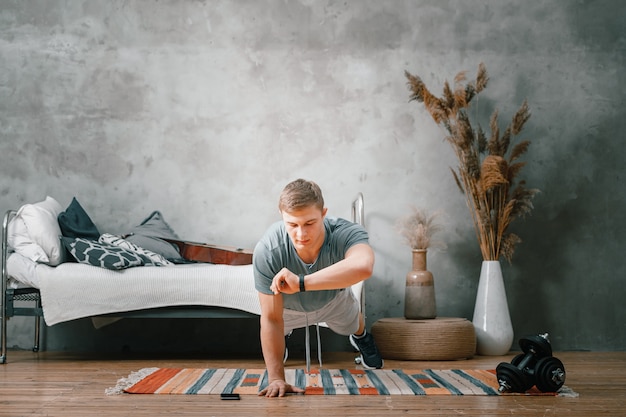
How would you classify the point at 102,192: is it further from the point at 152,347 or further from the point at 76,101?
the point at 152,347

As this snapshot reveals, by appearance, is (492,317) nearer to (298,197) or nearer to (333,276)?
(333,276)

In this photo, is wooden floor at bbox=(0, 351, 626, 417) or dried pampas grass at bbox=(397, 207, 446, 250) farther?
dried pampas grass at bbox=(397, 207, 446, 250)

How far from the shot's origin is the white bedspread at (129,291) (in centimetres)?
350

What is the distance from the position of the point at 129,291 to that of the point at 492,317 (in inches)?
78.8

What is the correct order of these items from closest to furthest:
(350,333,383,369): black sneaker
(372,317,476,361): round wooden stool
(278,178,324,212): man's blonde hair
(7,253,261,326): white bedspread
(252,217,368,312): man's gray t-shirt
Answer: (278,178,324,212): man's blonde hair
(252,217,368,312): man's gray t-shirt
(350,333,383,369): black sneaker
(7,253,261,326): white bedspread
(372,317,476,361): round wooden stool

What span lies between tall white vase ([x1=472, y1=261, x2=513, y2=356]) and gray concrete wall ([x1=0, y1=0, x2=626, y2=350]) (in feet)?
0.87

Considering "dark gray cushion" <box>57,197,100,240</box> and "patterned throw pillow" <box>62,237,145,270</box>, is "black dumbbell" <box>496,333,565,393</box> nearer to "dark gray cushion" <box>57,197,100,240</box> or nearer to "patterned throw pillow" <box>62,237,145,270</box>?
"patterned throw pillow" <box>62,237,145,270</box>

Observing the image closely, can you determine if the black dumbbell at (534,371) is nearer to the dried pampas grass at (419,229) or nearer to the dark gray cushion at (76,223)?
the dried pampas grass at (419,229)

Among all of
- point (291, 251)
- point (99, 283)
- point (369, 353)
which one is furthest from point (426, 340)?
point (99, 283)

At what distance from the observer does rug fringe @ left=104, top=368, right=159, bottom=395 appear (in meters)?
2.65

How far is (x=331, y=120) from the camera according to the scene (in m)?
4.33

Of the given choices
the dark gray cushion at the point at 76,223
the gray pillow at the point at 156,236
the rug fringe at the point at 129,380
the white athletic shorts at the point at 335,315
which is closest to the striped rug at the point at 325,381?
the rug fringe at the point at 129,380

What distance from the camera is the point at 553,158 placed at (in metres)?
4.32

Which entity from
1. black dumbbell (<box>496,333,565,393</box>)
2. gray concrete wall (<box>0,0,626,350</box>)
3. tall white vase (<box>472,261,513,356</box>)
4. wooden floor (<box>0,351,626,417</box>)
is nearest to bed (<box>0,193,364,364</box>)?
wooden floor (<box>0,351,626,417</box>)
